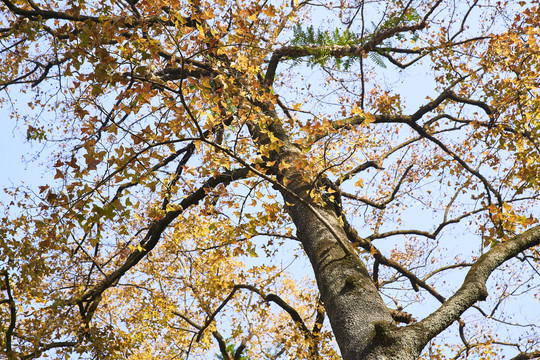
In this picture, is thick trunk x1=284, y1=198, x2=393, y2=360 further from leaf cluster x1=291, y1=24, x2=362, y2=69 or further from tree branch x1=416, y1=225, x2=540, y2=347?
leaf cluster x1=291, y1=24, x2=362, y2=69

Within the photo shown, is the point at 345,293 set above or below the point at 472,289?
above

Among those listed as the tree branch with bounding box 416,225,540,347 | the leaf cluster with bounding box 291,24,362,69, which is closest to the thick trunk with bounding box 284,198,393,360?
the tree branch with bounding box 416,225,540,347

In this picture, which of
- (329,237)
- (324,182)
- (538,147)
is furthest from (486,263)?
(538,147)

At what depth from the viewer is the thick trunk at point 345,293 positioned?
2904 mm

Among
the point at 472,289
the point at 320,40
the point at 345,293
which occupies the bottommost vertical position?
the point at 472,289

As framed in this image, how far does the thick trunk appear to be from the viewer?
2904 millimetres

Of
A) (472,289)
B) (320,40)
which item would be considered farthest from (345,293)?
(320,40)

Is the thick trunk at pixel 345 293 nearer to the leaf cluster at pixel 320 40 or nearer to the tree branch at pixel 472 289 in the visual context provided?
the tree branch at pixel 472 289

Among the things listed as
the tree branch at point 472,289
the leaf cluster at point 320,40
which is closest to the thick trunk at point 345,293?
the tree branch at point 472,289

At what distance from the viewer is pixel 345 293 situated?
3.25m

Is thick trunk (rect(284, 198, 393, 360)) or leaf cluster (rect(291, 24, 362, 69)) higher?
leaf cluster (rect(291, 24, 362, 69))

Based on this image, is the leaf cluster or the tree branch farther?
the leaf cluster

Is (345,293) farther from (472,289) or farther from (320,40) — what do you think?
(320,40)

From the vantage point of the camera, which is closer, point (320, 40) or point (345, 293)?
point (345, 293)
